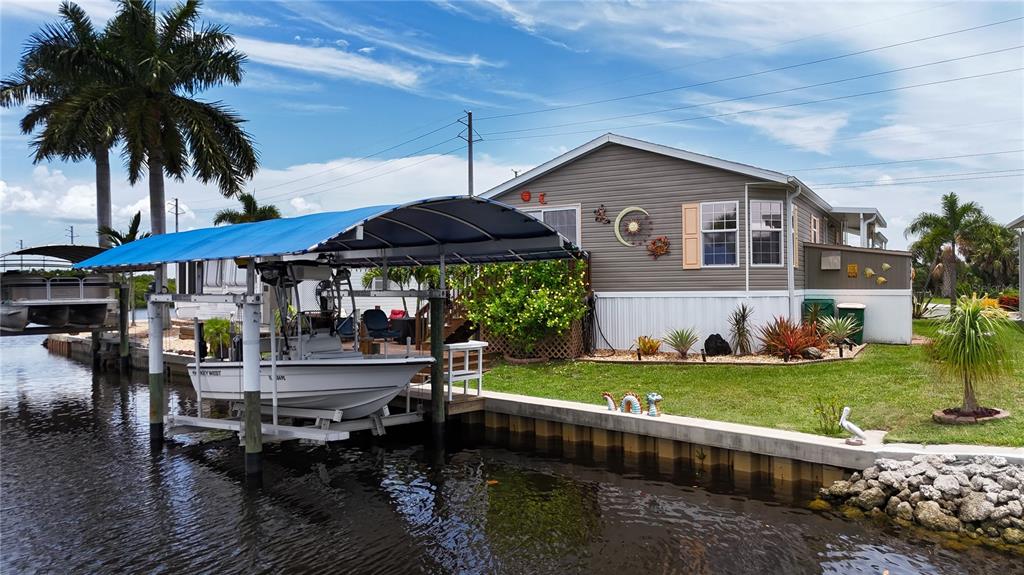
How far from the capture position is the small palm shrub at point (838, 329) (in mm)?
17266

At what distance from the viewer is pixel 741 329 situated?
675 inches

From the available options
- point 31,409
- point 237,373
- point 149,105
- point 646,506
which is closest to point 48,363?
point 149,105

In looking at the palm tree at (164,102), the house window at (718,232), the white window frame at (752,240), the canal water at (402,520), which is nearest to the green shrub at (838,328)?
the white window frame at (752,240)

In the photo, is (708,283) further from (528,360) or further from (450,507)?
(450,507)

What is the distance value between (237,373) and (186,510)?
3.22m

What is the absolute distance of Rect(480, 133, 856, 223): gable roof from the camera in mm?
16953

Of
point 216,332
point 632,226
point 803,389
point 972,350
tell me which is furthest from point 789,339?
point 216,332

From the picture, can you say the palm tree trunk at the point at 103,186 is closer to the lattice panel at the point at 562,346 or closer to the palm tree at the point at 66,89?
the palm tree at the point at 66,89

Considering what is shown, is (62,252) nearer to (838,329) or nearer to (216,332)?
(216,332)

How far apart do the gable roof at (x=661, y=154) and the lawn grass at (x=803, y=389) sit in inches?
179

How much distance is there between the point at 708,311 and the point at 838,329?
3164mm

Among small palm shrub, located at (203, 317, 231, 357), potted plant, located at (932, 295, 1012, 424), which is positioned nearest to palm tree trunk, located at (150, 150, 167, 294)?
small palm shrub, located at (203, 317, 231, 357)

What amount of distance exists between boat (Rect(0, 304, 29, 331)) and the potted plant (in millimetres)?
24369

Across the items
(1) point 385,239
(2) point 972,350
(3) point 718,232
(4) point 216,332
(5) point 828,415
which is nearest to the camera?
(2) point 972,350
